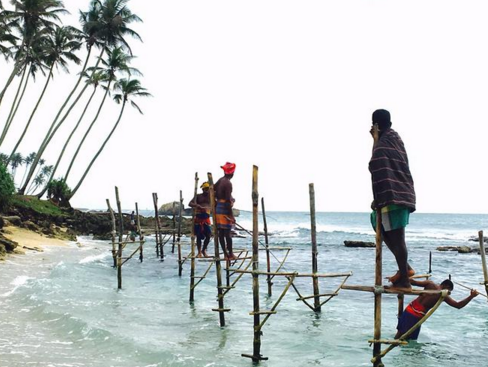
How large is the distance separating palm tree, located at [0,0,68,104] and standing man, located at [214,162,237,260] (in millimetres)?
23771

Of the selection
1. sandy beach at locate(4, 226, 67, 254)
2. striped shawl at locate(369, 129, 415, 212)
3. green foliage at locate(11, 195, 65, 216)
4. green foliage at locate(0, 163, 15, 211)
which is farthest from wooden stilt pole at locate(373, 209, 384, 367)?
green foliage at locate(11, 195, 65, 216)

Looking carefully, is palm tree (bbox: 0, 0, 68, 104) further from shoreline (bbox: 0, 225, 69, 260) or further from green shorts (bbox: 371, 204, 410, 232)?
green shorts (bbox: 371, 204, 410, 232)

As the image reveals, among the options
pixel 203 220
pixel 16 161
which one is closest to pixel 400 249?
pixel 203 220

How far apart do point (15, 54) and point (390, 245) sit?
1356 inches

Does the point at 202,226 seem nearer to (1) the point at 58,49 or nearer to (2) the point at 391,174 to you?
(2) the point at 391,174

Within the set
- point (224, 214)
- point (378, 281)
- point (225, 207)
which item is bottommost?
point (378, 281)

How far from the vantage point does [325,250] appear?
3650cm

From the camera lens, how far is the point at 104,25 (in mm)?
32781

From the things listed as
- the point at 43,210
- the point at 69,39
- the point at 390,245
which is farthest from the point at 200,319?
the point at 69,39

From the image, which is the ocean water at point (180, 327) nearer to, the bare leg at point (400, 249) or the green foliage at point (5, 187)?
the bare leg at point (400, 249)

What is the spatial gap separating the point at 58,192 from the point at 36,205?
15.9ft

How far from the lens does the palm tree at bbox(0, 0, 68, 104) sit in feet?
95.1

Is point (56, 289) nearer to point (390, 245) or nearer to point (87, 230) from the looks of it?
point (390, 245)

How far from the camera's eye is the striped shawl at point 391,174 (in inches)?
206
